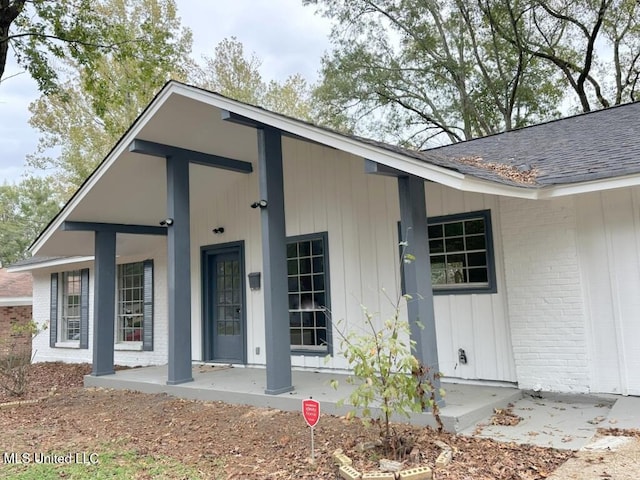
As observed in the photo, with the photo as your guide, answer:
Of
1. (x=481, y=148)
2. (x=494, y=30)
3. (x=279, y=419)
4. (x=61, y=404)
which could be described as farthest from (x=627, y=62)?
(x=61, y=404)

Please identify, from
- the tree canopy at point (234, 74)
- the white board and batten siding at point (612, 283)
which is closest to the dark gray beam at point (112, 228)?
the white board and batten siding at point (612, 283)

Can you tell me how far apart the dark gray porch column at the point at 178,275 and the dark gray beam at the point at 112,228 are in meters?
2.11

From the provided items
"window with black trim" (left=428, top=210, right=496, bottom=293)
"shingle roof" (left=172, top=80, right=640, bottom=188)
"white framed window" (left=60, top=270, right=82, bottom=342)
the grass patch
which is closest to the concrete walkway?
"window with black trim" (left=428, top=210, right=496, bottom=293)

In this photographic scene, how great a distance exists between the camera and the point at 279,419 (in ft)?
16.9

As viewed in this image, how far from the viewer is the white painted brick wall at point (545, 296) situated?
206 inches

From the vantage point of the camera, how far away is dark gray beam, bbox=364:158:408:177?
15.5 ft

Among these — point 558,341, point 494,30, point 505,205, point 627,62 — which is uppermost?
point 494,30

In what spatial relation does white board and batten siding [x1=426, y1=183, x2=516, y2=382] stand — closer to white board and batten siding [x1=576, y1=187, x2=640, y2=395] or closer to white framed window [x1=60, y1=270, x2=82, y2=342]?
white board and batten siding [x1=576, y1=187, x2=640, y2=395]

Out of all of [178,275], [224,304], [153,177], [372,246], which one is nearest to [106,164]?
[153,177]

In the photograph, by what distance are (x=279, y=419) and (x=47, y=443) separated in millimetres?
2330

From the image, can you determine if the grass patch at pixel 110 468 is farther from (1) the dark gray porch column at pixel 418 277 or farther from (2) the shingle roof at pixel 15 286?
(2) the shingle roof at pixel 15 286

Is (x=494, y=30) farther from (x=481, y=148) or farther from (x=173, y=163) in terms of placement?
(x=173, y=163)

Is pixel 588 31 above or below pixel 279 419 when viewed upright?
above

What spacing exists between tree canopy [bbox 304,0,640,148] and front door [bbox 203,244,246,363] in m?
12.7
